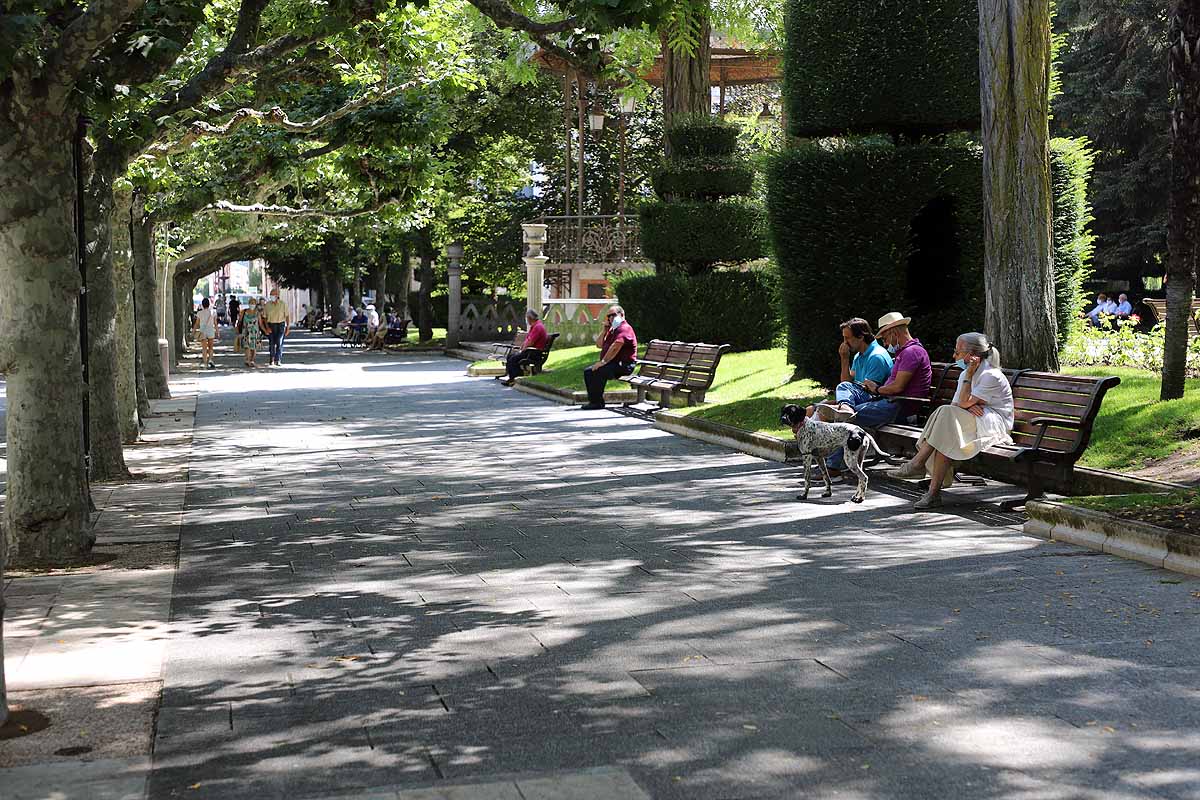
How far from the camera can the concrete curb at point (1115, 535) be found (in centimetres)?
832

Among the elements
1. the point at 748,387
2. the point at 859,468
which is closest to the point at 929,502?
the point at 859,468

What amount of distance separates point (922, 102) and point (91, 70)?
9.82 m

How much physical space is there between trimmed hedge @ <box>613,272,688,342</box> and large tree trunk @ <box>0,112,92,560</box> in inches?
714

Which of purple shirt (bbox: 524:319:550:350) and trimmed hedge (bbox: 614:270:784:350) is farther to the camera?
purple shirt (bbox: 524:319:550:350)

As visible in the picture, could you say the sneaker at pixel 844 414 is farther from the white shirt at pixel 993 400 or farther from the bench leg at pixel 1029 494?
the bench leg at pixel 1029 494

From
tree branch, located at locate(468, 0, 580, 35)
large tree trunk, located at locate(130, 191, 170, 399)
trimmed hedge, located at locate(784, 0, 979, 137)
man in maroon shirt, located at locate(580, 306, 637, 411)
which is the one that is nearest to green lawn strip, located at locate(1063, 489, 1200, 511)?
tree branch, located at locate(468, 0, 580, 35)

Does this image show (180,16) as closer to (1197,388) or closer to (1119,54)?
(1197,388)

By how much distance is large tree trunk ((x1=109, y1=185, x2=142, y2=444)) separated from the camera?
1638 cm

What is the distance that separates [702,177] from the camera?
27.3 m

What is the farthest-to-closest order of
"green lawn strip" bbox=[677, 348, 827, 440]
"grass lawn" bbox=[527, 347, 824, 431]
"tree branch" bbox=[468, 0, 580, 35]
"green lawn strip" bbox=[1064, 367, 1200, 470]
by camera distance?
"grass lawn" bbox=[527, 347, 824, 431], "green lawn strip" bbox=[677, 348, 827, 440], "green lawn strip" bbox=[1064, 367, 1200, 470], "tree branch" bbox=[468, 0, 580, 35]

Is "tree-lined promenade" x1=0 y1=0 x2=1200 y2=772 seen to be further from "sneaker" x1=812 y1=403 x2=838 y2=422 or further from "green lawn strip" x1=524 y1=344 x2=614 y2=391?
"green lawn strip" x1=524 y1=344 x2=614 y2=391

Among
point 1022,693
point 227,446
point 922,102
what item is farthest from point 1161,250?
point 1022,693

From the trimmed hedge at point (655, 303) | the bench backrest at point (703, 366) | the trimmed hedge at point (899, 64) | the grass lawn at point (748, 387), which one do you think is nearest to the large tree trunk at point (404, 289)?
the grass lawn at point (748, 387)

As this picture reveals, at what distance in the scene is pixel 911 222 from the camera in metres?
16.5
